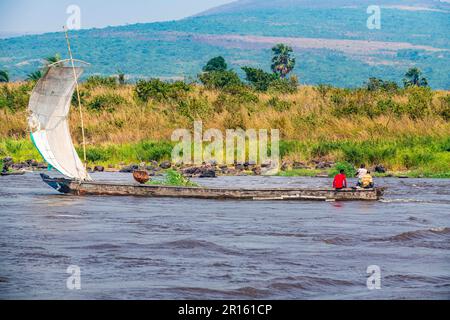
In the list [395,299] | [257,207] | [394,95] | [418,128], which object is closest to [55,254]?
[395,299]

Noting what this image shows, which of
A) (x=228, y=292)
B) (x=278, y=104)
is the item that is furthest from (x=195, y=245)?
(x=278, y=104)

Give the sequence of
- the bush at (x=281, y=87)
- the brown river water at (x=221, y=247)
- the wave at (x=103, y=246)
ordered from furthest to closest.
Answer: the bush at (x=281, y=87), the wave at (x=103, y=246), the brown river water at (x=221, y=247)

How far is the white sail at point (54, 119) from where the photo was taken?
25844 mm

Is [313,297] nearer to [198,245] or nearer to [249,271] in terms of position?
[249,271]

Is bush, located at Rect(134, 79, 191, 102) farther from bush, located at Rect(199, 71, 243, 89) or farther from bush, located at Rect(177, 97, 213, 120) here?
bush, located at Rect(199, 71, 243, 89)

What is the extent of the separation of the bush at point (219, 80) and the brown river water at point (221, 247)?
23.4 metres

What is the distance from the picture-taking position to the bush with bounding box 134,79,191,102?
43.5 meters

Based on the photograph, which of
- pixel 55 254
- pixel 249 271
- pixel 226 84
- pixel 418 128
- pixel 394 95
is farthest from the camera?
pixel 226 84

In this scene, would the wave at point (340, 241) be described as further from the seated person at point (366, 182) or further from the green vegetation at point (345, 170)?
the green vegetation at point (345, 170)

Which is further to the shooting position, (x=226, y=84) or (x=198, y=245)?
(x=226, y=84)

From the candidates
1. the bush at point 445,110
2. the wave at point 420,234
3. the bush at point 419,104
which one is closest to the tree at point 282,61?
the bush at point 419,104

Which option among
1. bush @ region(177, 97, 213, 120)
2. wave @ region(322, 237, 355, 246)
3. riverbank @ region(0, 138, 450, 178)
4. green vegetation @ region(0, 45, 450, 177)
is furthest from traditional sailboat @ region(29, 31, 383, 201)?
bush @ region(177, 97, 213, 120)
